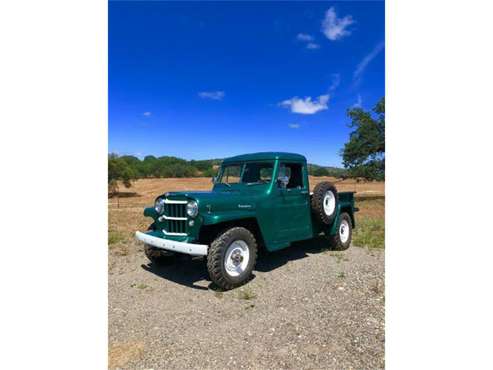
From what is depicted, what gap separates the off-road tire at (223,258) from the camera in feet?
13.8

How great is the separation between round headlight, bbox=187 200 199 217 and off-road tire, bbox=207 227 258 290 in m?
0.48

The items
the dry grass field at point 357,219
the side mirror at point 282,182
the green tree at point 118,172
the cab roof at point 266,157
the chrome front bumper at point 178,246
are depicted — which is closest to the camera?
the chrome front bumper at point 178,246

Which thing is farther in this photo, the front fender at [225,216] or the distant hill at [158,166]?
the distant hill at [158,166]

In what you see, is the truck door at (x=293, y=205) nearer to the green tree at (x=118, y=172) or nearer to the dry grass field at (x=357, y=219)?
the dry grass field at (x=357, y=219)

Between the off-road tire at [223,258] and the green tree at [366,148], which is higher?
the green tree at [366,148]

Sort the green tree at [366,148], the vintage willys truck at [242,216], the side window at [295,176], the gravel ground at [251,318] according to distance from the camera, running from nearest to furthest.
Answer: the gravel ground at [251,318] → the vintage willys truck at [242,216] → the side window at [295,176] → the green tree at [366,148]

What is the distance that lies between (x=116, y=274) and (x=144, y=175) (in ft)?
75.3

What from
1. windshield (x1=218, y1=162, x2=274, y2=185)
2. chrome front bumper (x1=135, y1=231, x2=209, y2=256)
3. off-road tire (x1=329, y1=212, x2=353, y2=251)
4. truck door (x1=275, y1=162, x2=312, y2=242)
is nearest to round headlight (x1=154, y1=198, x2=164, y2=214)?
chrome front bumper (x1=135, y1=231, x2=209, y2=256)

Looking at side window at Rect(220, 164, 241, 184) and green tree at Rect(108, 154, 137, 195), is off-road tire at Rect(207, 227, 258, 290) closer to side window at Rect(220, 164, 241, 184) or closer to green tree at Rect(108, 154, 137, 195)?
side window at Rect(220, 164, 241, 184)

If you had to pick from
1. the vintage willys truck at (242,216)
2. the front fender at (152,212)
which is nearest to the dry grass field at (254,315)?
the vintage willys truck at (242,216)

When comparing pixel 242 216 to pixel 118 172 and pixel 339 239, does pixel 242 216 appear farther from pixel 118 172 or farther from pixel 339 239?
pixel 118 172

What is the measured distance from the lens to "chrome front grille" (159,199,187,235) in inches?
180

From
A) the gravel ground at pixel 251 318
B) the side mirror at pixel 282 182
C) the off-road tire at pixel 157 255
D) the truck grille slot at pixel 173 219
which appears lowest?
the gravel ground at pixel 251 318

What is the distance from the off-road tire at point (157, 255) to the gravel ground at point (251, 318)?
108 millimetres
